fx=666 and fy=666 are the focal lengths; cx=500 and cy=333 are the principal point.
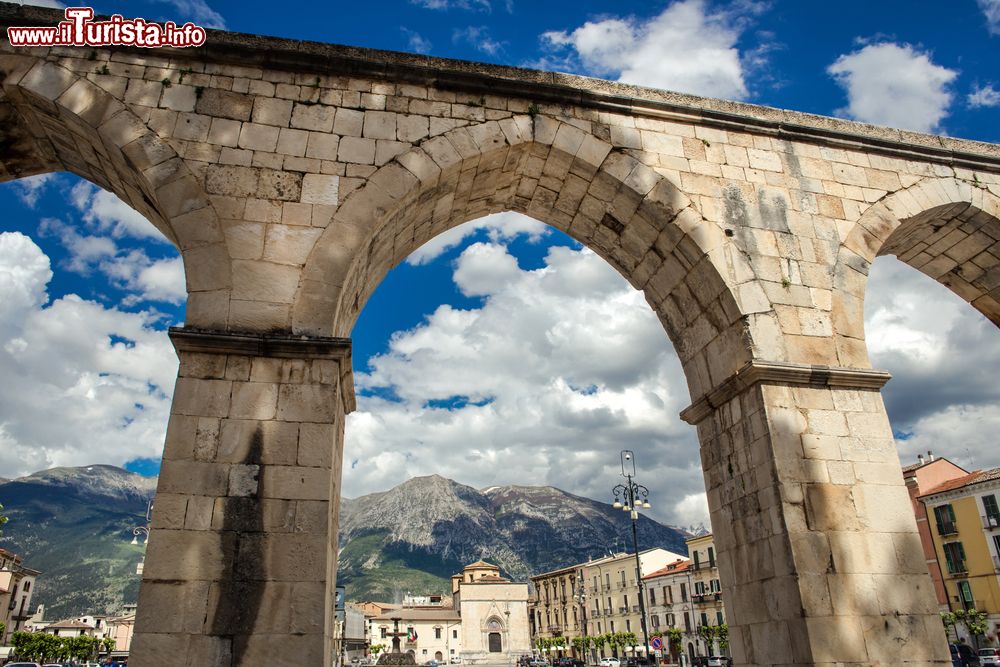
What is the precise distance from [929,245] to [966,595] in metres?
30.4

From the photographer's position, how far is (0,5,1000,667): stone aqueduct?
4871 mm

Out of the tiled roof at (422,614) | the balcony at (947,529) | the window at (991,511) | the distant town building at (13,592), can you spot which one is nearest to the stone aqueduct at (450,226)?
the window at (991,511)

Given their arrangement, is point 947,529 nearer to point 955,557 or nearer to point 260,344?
point 955,557

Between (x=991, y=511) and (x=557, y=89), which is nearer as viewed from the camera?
(x=557, y=89)

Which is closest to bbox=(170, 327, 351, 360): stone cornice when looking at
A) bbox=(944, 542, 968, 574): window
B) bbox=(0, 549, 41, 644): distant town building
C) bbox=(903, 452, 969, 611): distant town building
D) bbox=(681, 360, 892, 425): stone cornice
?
bbox=(681, 360, 892, 425): stone cornice

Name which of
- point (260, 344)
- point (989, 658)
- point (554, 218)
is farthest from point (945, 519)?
point (260, 344)

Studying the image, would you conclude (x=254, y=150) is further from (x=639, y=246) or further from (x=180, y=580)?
(x=639, y=246)

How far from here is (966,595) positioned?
30.8 meters

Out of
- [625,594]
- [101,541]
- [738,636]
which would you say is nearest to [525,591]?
[625,594]

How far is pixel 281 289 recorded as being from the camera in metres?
5.61

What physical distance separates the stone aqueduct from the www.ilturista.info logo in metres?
0.13

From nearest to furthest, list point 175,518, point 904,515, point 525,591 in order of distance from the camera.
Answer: point 175,518
point 904,515
point 525,591

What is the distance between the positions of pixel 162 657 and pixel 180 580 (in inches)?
18.7

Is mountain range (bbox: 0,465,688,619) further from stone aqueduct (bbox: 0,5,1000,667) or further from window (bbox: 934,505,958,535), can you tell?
stone aqueduct (bbox: 0,5,1000,667)
